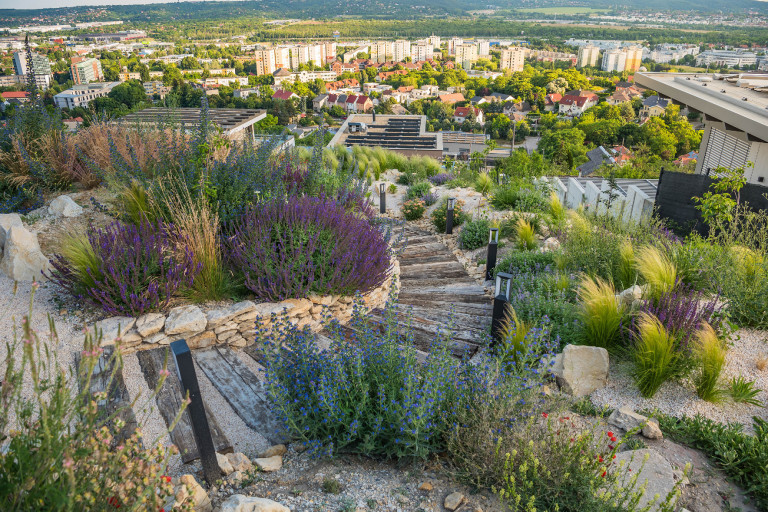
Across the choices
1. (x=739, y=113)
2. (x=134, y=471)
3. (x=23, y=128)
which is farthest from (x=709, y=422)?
(x=23, y=128)

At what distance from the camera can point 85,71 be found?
73.1 metres

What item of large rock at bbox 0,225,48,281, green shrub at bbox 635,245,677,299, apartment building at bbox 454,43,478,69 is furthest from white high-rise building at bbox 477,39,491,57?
large rock at bbox 0,225,48,281

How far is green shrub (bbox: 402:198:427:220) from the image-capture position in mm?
7355

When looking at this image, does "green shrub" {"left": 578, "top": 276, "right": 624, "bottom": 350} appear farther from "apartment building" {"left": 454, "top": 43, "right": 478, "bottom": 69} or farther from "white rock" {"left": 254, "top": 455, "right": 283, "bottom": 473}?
"apartment building" {"left": 454, "top": 43, "right": 478, "bottom": 69}

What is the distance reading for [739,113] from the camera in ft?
22.8

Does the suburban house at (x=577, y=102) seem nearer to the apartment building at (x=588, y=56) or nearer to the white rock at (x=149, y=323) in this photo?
the apartment building at (x=588, y=56)

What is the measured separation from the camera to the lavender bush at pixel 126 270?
3396 mm

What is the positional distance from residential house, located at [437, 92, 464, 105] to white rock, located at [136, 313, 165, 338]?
72673mm

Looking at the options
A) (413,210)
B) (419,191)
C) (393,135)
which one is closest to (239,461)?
(413,210)

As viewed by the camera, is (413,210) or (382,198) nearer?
(413,210)

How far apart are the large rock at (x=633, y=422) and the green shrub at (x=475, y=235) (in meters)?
3.50

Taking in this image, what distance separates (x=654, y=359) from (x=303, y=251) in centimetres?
257

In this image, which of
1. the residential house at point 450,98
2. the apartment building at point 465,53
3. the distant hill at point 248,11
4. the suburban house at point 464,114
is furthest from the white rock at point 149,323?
the distant hill at point 248,11

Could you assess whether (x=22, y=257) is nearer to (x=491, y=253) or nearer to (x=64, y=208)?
(x=64, y=208)
